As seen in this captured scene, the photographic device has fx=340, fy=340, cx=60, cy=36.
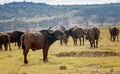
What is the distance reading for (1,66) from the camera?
2433 cm

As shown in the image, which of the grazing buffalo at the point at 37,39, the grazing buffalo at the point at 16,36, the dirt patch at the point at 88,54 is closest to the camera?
the grazing buffalo at the point at 37,39

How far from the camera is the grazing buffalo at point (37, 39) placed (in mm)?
25703

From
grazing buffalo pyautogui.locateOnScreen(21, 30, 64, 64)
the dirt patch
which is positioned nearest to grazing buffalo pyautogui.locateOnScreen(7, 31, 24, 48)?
the dirt patch

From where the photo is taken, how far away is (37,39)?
26250 mm

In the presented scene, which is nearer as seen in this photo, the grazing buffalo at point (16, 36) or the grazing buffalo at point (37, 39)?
the grazing buffalo at point (37, 39)

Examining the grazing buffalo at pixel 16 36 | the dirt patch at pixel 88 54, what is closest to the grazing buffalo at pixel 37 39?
the dirt patch at pixel 88 54

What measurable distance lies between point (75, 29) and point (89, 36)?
22.1 feet

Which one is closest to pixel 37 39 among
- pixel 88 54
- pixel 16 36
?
pixel 88 54

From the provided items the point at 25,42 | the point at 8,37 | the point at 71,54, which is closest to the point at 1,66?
the point at 25,42

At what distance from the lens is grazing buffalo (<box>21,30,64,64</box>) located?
84.3 feet

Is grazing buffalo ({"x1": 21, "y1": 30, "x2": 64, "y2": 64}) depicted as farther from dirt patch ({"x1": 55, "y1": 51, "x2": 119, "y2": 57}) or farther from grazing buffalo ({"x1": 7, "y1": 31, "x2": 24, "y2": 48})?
grazing buffalo ({"x1": 7, "y1": 31, "x2": 24, "y2": 48})

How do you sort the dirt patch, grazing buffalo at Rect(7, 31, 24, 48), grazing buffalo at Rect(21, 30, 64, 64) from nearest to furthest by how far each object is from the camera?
grazing buffalo at Rect(21, 30, 64, 64), the dirt patch, grazing buffalo at Rect(7, 31, 24, 48)

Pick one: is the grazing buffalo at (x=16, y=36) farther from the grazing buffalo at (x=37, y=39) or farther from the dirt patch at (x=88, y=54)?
the grazing buffalo at (x=37, y=39)

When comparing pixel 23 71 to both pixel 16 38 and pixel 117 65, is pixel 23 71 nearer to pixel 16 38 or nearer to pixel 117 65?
pixel 117 65
